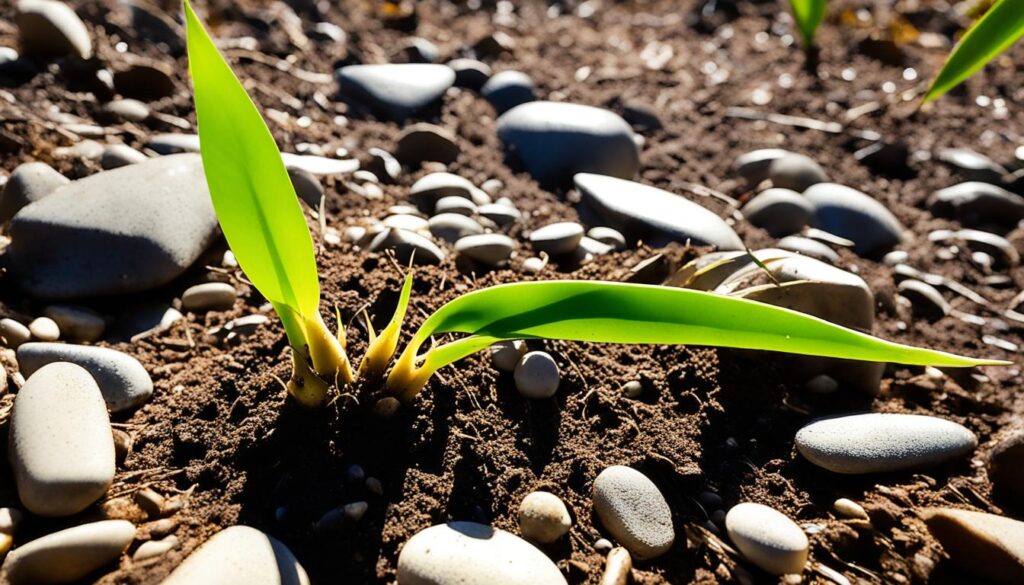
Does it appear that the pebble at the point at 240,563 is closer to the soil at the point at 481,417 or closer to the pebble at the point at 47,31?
the soil at the point at 481,417

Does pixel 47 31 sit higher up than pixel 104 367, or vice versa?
pixel 47 31

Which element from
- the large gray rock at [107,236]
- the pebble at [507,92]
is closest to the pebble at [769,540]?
the large gray rock at [107,236]

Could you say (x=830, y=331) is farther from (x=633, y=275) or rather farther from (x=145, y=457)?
(x=145, y=457)

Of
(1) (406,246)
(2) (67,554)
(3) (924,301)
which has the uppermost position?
(1) (406,246)

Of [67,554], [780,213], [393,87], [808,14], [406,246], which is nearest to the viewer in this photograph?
[67,554]

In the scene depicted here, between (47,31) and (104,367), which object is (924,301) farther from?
(47,31)

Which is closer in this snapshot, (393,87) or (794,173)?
(794,173)

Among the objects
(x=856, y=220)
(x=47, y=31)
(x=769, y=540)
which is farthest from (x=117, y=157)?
(x=856, y=220)

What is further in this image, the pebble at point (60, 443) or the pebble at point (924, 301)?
the pebble at point (924, 301)
